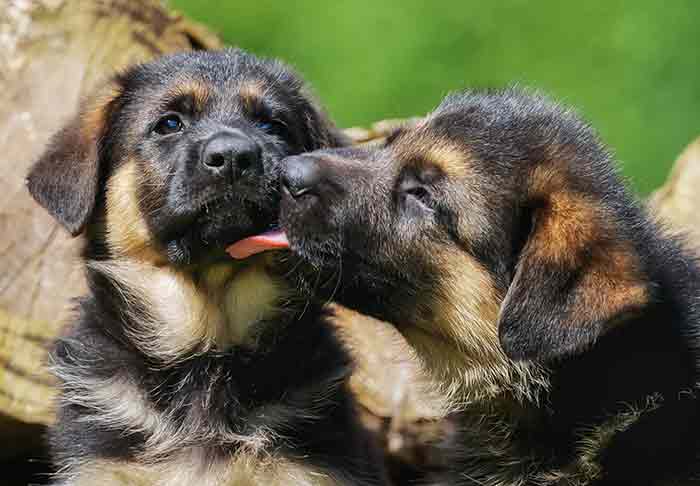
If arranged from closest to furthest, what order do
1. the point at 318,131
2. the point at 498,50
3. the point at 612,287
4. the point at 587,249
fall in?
the point at 612,287, the point at 587,249, the point at 318,131, the point at 498,50

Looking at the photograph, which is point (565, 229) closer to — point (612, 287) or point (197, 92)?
point (612, 287)

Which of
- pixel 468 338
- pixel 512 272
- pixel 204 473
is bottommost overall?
pixel 204 473

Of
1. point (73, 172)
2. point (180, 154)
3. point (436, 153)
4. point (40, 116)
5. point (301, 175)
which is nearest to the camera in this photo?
point (301, 175)

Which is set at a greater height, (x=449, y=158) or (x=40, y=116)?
(x=40, y=116)

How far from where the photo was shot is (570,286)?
163 inches

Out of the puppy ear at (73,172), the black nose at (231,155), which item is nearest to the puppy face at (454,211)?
the black nose at (231,155)

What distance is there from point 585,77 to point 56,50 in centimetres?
421

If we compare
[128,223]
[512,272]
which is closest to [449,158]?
[512,272]

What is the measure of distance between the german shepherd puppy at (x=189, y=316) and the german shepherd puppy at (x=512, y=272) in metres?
0.52

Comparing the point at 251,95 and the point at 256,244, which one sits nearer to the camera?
the point at 256,244

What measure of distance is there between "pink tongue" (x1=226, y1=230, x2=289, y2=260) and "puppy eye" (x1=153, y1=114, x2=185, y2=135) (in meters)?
0.70

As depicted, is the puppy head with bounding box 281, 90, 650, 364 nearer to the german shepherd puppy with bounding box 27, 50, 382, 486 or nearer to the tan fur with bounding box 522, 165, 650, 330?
the tan fur with bounding box 522, 165, 650, 330

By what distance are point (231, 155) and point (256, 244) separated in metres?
0.39

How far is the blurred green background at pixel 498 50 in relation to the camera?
30.9 feet
